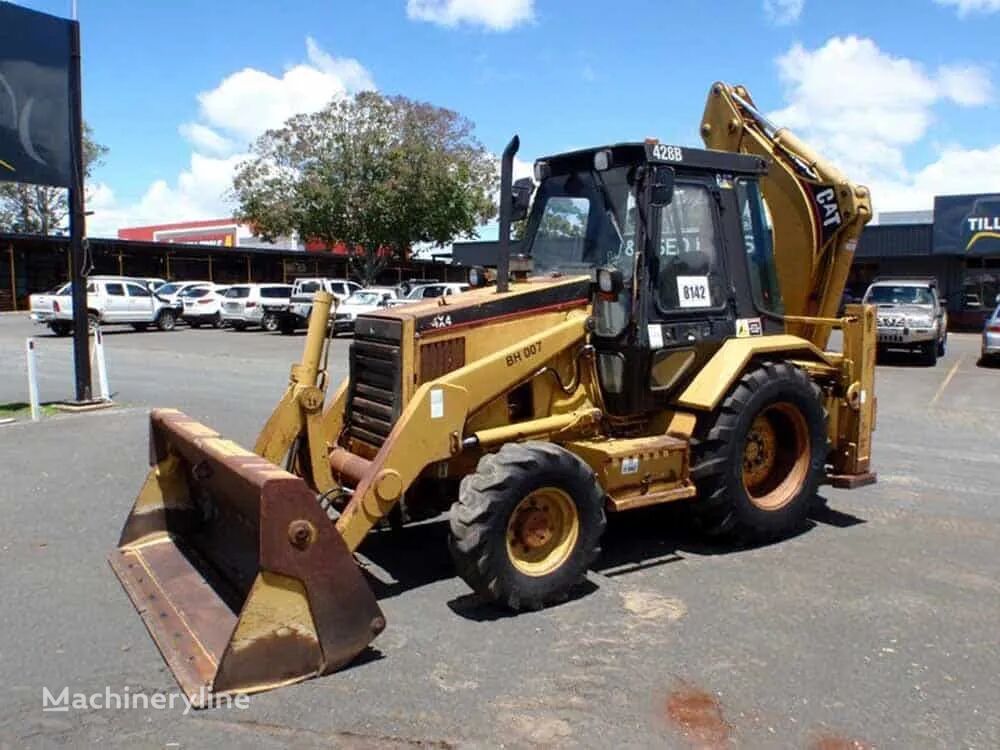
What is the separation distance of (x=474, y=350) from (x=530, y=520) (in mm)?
1116

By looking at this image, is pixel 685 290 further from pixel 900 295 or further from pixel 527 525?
pixel 900 295

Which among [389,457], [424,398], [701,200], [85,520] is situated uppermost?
[701,200]

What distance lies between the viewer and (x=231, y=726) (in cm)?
368

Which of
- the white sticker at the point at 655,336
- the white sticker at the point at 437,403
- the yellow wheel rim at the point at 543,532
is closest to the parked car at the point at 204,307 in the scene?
the white sticker at the point at 655,336

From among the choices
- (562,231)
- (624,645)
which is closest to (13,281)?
(562,231)

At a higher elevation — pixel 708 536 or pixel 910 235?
pixel 910 235

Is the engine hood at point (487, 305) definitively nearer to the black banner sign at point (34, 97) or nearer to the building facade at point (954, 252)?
the black banner sign at point (34, 97)

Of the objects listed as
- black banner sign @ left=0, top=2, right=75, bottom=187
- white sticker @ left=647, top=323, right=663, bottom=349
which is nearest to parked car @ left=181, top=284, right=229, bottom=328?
black banner sign @ left=0, top=2, right=75, bottom=187

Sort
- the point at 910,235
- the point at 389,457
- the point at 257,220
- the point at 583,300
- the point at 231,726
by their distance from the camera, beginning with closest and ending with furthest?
the point at 231,726, the point at 389,457, the point at 583,300, the point at 910,235, the point at 257,220

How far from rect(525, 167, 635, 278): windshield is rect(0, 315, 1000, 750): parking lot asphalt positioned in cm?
198

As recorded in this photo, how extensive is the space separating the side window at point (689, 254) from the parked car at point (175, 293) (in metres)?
29.1

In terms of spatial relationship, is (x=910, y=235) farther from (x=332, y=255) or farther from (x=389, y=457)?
(x=389, y=457)

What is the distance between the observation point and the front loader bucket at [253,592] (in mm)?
3904

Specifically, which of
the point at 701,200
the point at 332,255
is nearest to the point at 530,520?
the point at 701,200
